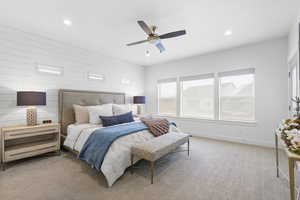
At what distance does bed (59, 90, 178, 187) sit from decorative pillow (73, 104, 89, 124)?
183 millimetres

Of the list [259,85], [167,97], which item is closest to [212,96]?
[259,85]

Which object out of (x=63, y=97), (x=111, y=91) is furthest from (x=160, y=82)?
(x=63, y=97)

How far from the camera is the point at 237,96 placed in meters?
4.04

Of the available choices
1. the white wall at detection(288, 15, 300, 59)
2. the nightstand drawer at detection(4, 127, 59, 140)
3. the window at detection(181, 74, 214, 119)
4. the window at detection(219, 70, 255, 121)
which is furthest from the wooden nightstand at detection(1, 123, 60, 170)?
the white wall at detection(288, 15, 300, 59)

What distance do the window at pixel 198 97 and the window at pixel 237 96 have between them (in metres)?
0.31

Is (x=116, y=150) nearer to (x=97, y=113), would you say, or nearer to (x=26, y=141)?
(x=97, y=113)

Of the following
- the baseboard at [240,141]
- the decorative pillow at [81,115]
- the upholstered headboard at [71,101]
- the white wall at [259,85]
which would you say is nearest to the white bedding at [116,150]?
the decorative pillow at [81,115]

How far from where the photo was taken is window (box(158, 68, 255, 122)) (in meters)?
3.90

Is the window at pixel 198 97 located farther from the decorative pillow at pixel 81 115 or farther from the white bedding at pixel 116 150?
the decorative pillow at pixel 81 115

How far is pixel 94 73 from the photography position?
425 cm

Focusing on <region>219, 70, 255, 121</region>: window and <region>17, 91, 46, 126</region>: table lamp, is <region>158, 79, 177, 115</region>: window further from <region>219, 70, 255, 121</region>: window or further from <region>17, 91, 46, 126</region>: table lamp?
<region>17, 91, 46, 126</region>: table lamp

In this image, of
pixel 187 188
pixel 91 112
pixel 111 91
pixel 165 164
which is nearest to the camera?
pixel 187 188

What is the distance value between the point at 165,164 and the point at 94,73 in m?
3.36

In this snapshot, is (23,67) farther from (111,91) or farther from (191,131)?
(191,131)
